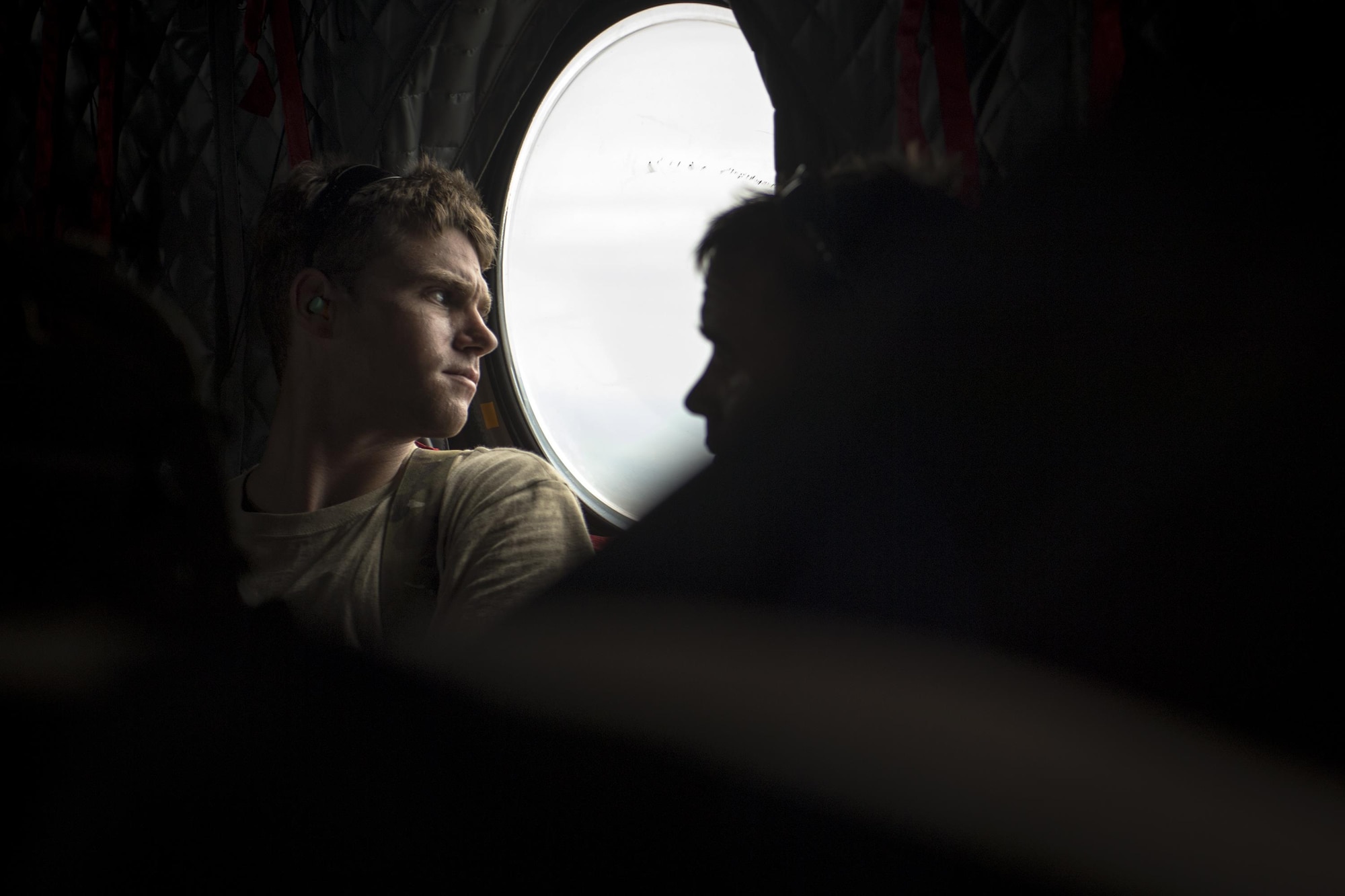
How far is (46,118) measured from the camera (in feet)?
5.34

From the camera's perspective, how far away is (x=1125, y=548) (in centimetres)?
30

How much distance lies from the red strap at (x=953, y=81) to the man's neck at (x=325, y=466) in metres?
0.62

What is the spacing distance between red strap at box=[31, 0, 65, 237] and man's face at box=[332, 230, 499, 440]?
1.23 meters

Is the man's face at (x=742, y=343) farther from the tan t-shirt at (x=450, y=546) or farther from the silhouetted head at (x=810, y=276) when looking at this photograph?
the tan t-shirt at (x=450, y=546)

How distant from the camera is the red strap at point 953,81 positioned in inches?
28.5

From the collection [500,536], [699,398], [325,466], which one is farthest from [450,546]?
[699,398]

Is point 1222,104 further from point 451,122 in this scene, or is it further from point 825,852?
point 451,122

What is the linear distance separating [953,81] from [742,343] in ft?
1.56

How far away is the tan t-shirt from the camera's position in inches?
26.5

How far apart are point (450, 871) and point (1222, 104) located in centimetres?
42

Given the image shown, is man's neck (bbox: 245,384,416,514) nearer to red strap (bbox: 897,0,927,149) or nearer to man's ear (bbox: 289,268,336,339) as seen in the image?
man's ear (bbox: 289,268,336,339)

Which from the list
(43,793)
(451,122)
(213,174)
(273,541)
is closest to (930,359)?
(43,793)

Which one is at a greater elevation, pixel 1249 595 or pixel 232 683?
pixel 1249 595

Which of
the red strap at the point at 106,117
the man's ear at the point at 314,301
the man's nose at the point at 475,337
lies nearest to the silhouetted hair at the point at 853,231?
the man's nose at the point at 475,337
